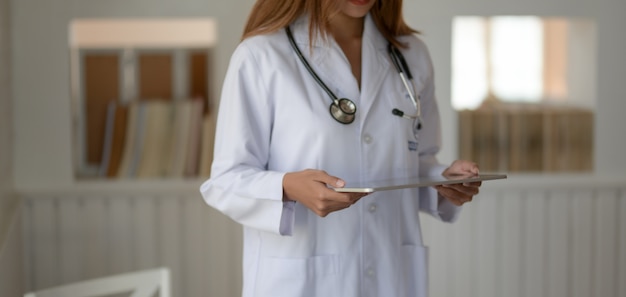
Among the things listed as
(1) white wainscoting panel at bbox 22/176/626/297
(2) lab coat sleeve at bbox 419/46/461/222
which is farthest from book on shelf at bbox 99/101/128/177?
(2) lab coat sleeve at bbox 419/46/461/222

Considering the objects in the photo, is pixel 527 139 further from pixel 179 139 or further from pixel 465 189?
pixel 465 189

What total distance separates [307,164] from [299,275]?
220 mm

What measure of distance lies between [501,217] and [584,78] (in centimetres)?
66

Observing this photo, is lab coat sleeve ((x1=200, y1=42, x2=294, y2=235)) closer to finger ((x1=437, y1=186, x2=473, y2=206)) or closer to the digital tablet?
the digital tablet

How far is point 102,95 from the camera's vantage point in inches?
150

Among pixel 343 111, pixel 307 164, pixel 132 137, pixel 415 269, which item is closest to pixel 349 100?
pixel 343 111

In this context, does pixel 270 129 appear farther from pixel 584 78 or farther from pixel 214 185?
pixel 584 78

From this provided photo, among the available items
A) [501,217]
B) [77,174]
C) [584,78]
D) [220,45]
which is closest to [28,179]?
[77,174]

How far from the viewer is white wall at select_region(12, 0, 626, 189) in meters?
3.53

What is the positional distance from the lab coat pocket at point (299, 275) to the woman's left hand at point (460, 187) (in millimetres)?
296

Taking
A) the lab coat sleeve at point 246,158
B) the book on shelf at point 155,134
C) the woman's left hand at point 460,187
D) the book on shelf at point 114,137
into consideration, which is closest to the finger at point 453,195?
the woman's left hand at point 460,187

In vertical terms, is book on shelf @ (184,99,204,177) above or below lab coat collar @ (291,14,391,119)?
below

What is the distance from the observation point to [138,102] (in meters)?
3.79

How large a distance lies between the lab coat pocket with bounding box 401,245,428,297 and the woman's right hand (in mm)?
332
